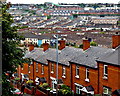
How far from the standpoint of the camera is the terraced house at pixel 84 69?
2706 cm

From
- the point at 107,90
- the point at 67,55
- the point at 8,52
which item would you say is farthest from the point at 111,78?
the point at 8,52

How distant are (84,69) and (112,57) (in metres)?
3.91

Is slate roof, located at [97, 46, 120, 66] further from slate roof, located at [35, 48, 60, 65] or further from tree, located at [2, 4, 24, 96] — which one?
slate roof, located at [35, 48, 60, 65]

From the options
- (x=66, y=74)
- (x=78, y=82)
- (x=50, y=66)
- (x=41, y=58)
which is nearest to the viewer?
(x=78, y=82)

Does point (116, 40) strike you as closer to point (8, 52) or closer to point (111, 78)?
point (111, 78)

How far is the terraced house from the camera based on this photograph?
2706cm

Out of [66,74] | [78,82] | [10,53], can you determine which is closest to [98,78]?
[78,82]

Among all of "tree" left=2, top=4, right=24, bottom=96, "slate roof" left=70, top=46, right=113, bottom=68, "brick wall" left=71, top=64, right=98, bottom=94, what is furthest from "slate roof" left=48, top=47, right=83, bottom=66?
"tree" left=2, top=4, right=24, bottom=96

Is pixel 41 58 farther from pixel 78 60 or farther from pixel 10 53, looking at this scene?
pixel 10 53

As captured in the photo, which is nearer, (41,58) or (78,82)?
(78,82)

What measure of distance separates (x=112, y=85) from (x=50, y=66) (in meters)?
11.5

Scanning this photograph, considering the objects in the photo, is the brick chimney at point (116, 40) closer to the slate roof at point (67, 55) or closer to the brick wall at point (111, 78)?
the brick wall at point (111, 78)

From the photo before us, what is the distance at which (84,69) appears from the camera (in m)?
30.9

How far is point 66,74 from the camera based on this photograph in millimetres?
34094
